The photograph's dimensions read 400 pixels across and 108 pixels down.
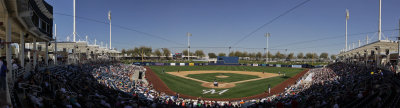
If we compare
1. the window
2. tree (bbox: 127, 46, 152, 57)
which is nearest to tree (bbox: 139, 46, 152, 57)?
tree (bbox: 127, 46, 152, 57)

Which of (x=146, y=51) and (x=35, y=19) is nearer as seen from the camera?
(x=35, y=19)

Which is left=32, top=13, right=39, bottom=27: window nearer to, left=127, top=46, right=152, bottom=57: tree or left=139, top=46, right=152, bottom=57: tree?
left=127, top=46, right=152, bottom=57: tree

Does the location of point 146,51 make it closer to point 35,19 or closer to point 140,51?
point 140,51

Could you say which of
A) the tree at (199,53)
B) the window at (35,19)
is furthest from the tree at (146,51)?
the window at (35,19)

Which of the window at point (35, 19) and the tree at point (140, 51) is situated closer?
the window at point (35, 19)

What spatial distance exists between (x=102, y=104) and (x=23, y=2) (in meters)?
5.46

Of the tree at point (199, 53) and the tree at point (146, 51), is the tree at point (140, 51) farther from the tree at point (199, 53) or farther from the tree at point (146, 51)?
the tree at point (199, 53)

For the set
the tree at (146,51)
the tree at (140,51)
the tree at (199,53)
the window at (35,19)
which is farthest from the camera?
the tree at (199,53)

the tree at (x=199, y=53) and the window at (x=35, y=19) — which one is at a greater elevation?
the window at (x=35, y=19)

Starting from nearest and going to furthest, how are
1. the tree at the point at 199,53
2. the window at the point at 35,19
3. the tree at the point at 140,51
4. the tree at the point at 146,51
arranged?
the window at the point at 35,19 < the tree at the point at 140,51 < the tree at the point at 146,51 < the tree at the point at 199,53

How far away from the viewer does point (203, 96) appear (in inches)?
901

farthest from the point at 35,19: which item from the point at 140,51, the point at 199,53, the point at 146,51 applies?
the point at 199,53

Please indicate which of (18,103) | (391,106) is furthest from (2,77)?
(391,106)

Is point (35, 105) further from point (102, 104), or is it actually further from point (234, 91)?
point (234, 91)
